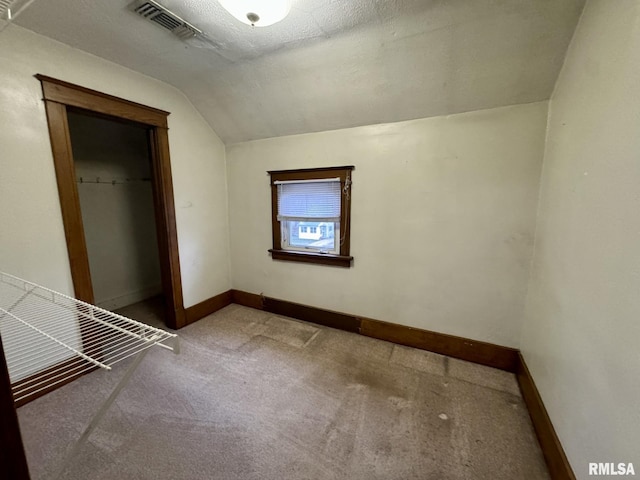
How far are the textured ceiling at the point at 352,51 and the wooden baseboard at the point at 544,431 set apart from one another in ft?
6.23

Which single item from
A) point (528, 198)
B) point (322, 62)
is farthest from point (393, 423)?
point (322, 62)

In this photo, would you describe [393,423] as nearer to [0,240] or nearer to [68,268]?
[68,268]

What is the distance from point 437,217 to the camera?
6.98 ft

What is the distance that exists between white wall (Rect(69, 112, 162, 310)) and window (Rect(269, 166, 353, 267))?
1640mm

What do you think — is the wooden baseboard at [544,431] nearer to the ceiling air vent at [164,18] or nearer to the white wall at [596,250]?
the white wall at [596,250]

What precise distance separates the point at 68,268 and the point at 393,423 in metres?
2.50

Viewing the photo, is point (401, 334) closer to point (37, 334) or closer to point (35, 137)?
point (37, 334)

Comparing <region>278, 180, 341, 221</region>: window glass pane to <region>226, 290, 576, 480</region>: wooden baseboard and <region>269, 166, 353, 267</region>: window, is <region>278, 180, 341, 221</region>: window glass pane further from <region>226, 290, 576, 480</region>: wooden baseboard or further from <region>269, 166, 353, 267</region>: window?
<region>226, 290, 576, 480</region>: wooden baseboard

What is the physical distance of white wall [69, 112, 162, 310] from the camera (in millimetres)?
2949

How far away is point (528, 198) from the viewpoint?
1831 mm

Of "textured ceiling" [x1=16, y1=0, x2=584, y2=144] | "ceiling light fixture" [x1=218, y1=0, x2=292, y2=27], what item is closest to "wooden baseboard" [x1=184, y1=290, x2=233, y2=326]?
"textured ceiling" [x1=16, y1=0, x2=584, y2=144]

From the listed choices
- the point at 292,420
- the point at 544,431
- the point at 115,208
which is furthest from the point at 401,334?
the point at 115,208
